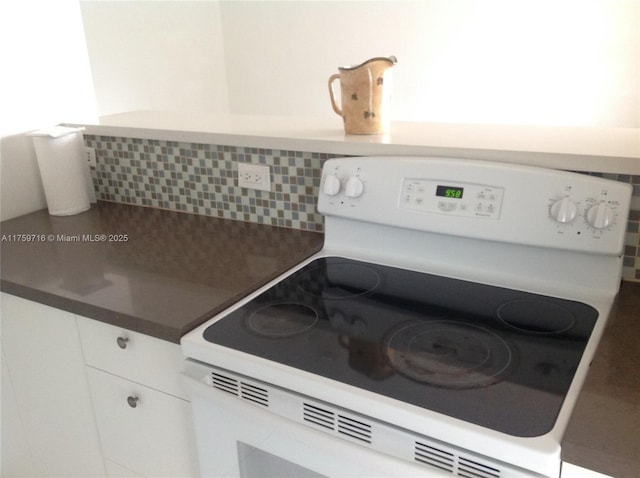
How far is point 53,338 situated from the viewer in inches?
52.0

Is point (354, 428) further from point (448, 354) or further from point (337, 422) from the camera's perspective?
point (448, 354)

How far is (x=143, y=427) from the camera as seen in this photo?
49.6 inches

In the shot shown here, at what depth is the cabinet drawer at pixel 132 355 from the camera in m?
1.14

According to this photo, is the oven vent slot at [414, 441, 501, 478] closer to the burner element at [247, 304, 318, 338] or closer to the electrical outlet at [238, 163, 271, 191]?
the burner element at [247, 304, 318, 338]

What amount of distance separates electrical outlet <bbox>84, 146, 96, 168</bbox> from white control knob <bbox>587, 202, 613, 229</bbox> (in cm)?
148

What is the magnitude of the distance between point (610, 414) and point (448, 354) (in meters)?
0.26

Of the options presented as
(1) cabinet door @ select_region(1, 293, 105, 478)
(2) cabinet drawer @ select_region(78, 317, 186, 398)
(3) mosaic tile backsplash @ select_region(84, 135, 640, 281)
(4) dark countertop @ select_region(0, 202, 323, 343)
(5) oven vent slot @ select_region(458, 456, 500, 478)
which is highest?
(3) mosaic tile backsplash @ select_region(84, 135, 640, 281)

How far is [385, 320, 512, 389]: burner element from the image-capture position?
0.89 m

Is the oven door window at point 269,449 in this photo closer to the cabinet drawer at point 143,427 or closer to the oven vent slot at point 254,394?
the oven vent slot at point 254,394

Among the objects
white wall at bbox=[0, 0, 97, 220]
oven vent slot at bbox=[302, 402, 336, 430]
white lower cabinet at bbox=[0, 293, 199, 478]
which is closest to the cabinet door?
white lower cabinet at bbox=[0, 293, 199, 478]

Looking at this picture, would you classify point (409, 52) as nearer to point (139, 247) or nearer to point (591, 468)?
point (139, 247)

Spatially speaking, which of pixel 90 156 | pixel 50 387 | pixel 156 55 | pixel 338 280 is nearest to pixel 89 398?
pixel 50 387

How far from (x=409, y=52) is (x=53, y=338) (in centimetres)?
294

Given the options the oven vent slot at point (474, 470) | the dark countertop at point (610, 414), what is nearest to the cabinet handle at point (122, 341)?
the oven vent slot at point (474, 470)
